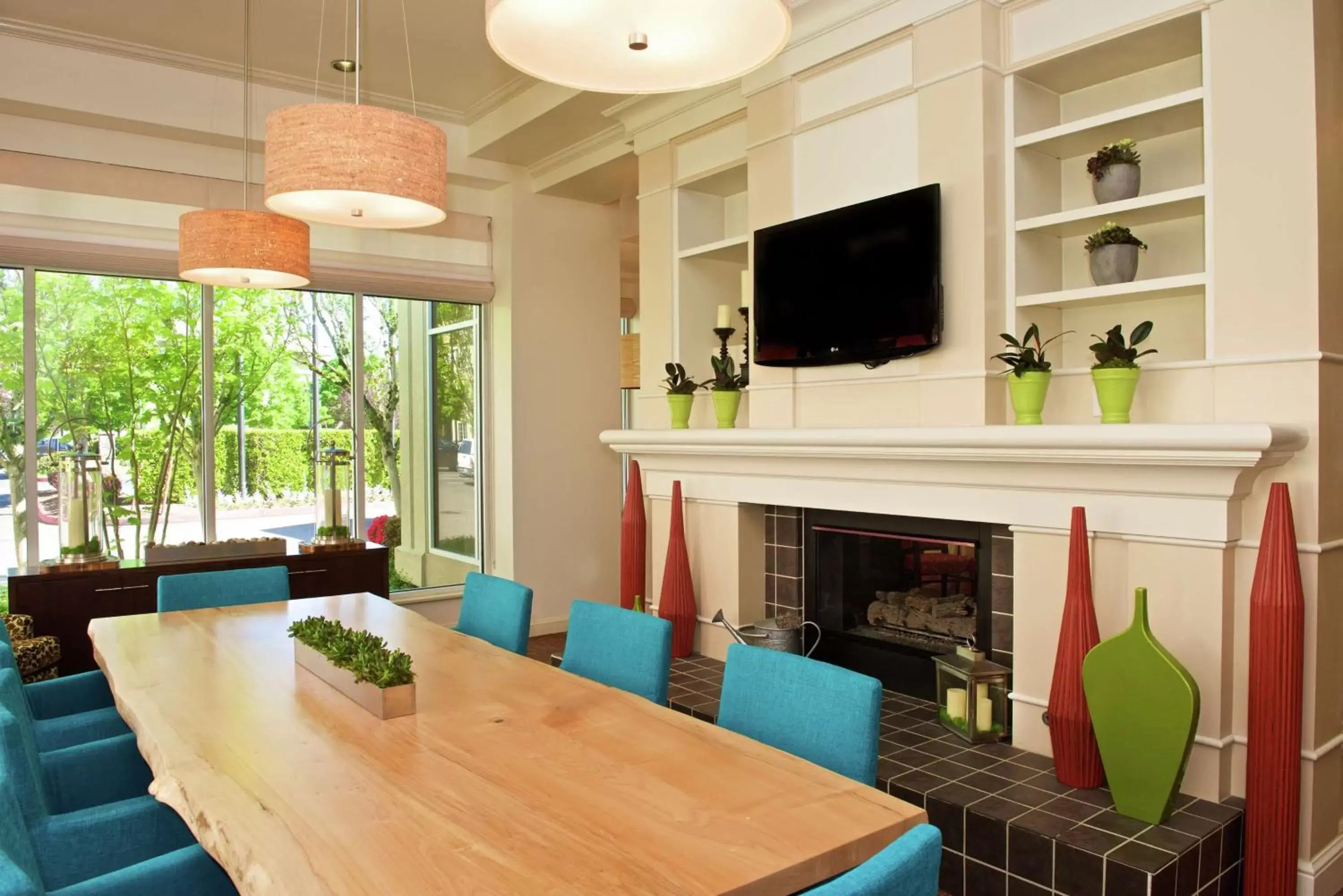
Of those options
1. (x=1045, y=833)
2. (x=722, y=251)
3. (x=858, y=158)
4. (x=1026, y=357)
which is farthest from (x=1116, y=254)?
(x=722, y=251)

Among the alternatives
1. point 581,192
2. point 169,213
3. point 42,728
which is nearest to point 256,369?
point 169,213

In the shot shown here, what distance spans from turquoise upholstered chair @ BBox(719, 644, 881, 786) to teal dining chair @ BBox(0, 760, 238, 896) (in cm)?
104

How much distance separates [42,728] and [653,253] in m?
3.24

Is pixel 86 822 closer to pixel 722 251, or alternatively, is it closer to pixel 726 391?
pixel 726 391

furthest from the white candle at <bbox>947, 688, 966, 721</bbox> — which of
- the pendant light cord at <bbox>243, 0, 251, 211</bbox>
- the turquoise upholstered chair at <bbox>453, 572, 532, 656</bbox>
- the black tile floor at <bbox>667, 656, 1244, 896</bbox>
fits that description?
the pendant light cord at <bbox>243, 0, 251, 211</bbox>

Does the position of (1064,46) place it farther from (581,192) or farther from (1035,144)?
(581,192)

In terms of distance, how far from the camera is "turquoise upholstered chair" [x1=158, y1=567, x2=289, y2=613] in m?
3.37

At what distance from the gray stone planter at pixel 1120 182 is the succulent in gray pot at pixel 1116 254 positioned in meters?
0.09

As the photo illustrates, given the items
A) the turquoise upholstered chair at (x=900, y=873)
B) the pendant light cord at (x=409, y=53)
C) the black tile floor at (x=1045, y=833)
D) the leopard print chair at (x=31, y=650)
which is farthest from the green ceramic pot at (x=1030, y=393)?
the leopard print chair at (x=31, y=650)

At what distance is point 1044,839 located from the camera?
8.01 feet

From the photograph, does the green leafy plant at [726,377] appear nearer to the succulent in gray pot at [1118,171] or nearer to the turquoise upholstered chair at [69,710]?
the succulent in gray pot at [1118,171]

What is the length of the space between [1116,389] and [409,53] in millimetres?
3657

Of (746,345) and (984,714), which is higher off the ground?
(746,345)

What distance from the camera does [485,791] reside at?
1583mm
